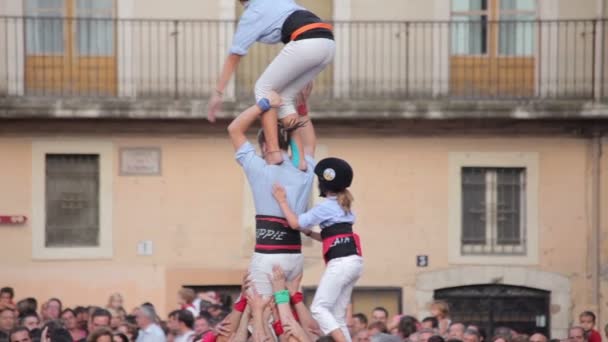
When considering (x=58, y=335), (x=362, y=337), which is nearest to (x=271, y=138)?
(x=58, y=335)

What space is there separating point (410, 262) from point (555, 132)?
312 cm

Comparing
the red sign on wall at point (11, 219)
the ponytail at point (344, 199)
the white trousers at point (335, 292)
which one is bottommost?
the white trousers at point (335, 292)

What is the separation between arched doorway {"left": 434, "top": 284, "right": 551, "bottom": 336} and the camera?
28281 millimetres

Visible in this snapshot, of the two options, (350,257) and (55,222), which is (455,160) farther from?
(350,257)

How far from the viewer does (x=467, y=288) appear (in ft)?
93.3

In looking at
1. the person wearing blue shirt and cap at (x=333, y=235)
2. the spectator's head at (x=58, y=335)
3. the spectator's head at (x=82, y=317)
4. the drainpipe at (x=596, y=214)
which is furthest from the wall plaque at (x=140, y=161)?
the person wearing blue shirt and cap at (x=333, y=235)

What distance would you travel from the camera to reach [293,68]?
1357 cm

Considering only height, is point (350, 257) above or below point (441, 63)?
below

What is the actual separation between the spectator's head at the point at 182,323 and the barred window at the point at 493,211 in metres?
9.71

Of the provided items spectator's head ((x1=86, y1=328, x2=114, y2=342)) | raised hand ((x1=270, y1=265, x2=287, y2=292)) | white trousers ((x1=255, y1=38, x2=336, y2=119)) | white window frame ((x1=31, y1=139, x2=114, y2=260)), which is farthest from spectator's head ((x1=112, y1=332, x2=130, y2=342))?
white window frame ((x1=31, y1=139, x2=114, y2=260))

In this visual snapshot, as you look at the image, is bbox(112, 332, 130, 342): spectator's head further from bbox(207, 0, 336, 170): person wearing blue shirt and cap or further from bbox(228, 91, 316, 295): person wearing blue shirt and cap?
bbox(207, 0, 336, 170): person wearing blue shirt and cap

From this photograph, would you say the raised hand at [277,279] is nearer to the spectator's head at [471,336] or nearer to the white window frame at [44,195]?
the spectator's head at [471,336]

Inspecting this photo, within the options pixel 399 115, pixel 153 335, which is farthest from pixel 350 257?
pixel 399 115

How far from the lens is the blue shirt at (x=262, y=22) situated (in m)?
13.6
